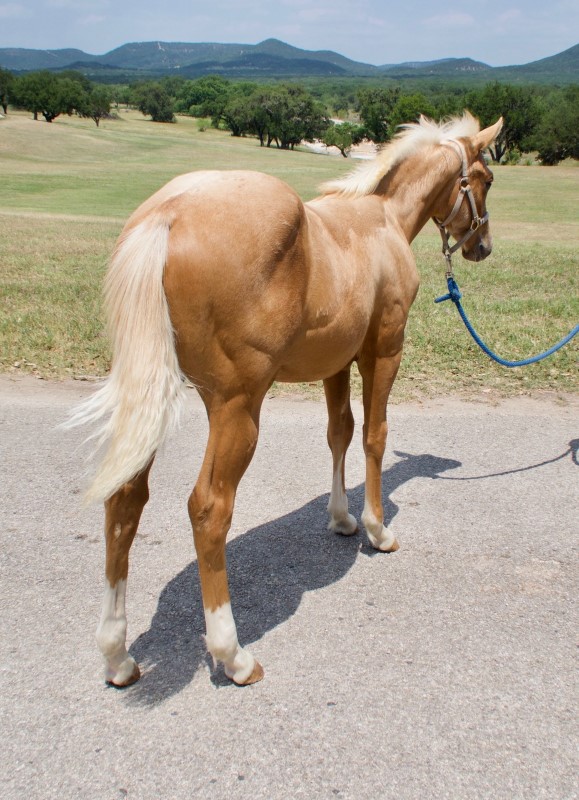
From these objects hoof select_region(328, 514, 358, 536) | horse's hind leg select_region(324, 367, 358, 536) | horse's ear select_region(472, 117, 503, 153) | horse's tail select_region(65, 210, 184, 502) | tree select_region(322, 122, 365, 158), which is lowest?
tree select_region(322, 122, 365, 158)

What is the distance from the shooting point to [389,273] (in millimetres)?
3686

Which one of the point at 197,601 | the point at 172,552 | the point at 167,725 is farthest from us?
the point at 172,552

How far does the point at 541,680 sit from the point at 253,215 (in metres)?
2.24

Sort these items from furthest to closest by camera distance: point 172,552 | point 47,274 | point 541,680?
1. point 47,274
2. point 172,552
3. point 541,680

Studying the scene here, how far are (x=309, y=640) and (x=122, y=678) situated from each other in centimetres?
84

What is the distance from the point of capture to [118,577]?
289 cm

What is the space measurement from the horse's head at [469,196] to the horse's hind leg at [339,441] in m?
1.19

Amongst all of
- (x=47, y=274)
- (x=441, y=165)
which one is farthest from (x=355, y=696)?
(x=47, y=274)

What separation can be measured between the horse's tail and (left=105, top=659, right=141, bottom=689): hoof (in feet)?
2.54

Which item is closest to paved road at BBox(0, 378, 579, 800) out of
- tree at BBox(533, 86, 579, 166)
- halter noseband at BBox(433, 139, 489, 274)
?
halter noseband at BBox(433, 139, 489, 274)

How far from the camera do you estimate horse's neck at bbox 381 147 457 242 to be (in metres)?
4.05

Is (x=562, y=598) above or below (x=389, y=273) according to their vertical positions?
below

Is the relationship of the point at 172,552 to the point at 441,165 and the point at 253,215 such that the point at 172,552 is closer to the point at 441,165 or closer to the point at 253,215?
the point at 253,215

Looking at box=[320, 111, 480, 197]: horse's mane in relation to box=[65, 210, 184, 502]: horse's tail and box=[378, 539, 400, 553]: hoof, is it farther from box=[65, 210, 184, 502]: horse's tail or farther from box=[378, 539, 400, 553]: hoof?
box=[378, 539, 400, 553]: hoof
